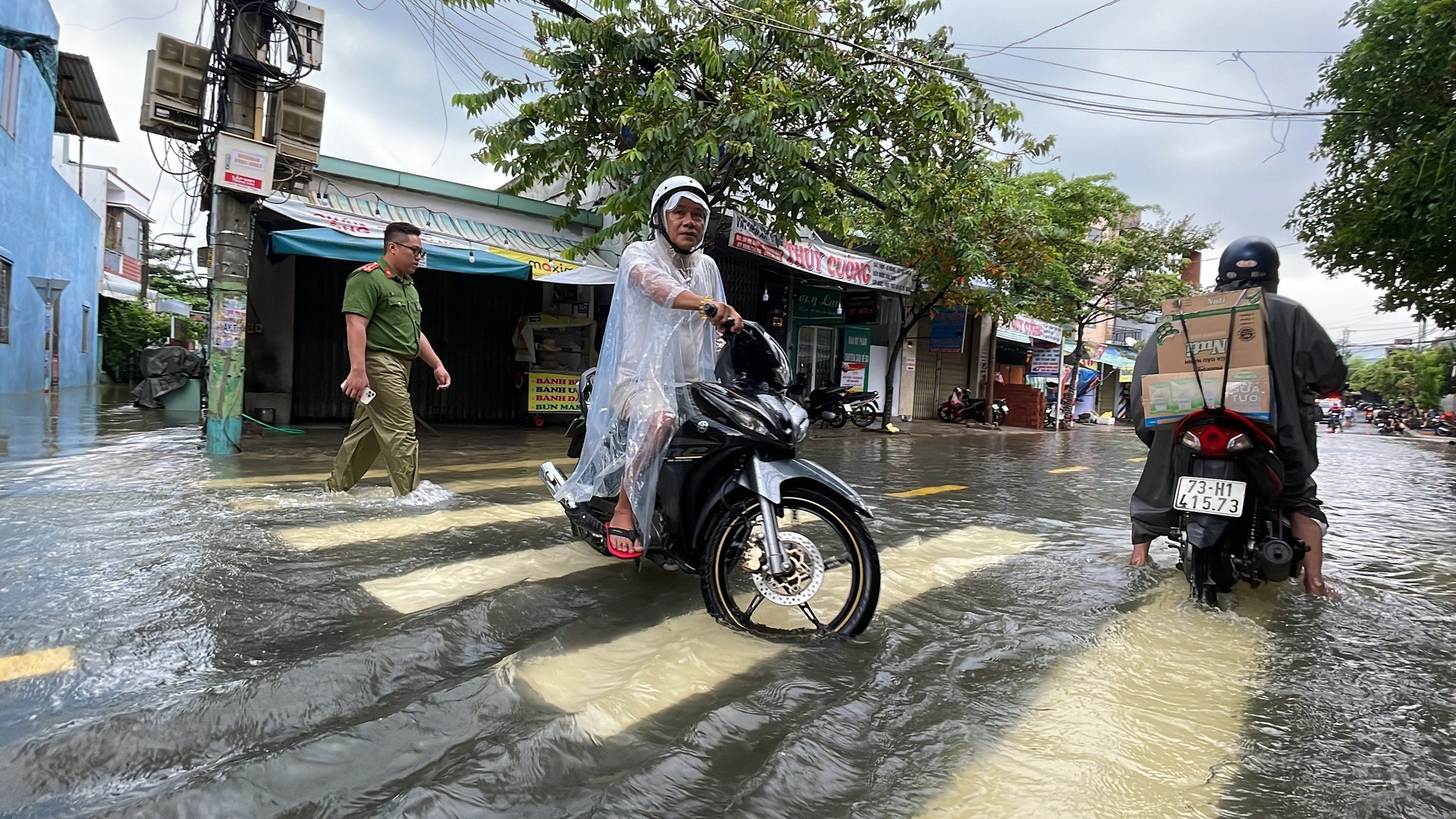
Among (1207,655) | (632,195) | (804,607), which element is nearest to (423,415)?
(632,195)

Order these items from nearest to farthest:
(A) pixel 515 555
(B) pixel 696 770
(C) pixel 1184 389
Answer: (B) pixel 696 770 → (C) pixel 1184 389 → (A) pixel 515 555

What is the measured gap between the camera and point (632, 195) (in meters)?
8.60

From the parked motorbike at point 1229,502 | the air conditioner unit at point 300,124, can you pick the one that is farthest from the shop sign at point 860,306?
the parked motorbike at point 1229,502

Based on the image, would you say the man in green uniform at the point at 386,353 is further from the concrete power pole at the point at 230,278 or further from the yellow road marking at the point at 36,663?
the concrete power pole at the point at 230,278

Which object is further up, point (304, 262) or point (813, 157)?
point (813, 157)

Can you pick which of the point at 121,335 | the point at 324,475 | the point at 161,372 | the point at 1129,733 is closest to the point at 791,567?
the point at 1129,733

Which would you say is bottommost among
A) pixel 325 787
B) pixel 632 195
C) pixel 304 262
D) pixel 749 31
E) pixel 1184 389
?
pixel 325 787

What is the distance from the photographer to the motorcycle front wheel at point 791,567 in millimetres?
2713

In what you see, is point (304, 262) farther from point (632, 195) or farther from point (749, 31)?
point (749, 31)

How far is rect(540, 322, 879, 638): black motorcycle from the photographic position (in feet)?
8.91

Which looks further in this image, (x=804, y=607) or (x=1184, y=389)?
(x=1184, y=389)

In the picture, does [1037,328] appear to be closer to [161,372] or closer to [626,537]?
[161,372]

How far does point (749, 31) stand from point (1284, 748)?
27.1 feet

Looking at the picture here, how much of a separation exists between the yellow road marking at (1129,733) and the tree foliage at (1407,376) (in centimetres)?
4012
